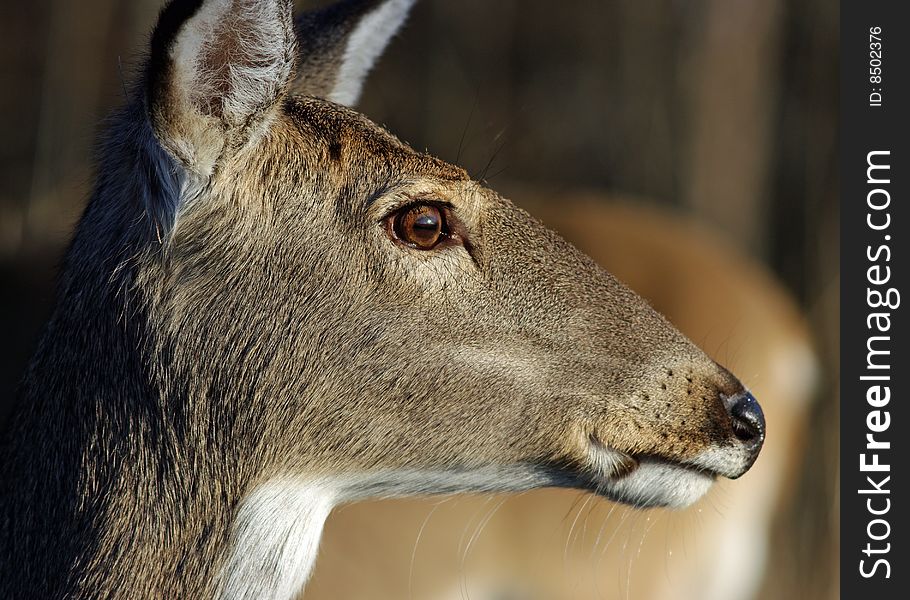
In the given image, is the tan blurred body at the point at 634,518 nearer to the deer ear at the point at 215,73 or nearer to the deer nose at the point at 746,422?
the deer nose at the point at 746,422

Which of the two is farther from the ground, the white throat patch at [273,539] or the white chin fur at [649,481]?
the white chin fur at [649,481]

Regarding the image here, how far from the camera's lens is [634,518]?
14.7 ft

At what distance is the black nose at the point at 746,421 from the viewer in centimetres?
273

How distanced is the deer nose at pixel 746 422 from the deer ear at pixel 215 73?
4.04ft

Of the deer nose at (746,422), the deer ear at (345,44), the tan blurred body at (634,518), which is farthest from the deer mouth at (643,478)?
the deer ear at (345,44)

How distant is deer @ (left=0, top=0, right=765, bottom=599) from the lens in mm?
2494

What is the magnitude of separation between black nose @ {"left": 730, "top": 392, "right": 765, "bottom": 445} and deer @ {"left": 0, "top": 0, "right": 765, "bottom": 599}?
0.01 metres

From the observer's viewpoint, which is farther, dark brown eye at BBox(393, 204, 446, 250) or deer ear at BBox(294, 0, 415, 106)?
deer ear at BBox(294, 0, 415, 106)

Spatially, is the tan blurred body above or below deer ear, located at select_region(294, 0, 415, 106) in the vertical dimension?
below

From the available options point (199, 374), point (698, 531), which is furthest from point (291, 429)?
point (698, 531)

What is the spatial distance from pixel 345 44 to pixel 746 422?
5.10 ft

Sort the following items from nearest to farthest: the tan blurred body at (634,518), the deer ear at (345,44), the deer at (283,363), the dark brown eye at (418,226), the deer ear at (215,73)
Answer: the deer ear at (215,73) < the deer at (283,363) < the dark brown eye at (418,226) < the deer ear at (345,44) < the tan blurred body at (634,518)

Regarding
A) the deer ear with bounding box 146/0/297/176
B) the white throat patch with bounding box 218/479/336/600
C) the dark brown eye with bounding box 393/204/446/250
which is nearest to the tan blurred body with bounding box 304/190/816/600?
the white throat patch with bounding box 218/479/336/600

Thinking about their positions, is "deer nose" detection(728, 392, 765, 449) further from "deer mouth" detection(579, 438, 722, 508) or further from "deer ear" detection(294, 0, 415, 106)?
"deer ear" detection(294, 0, 415, 106)
